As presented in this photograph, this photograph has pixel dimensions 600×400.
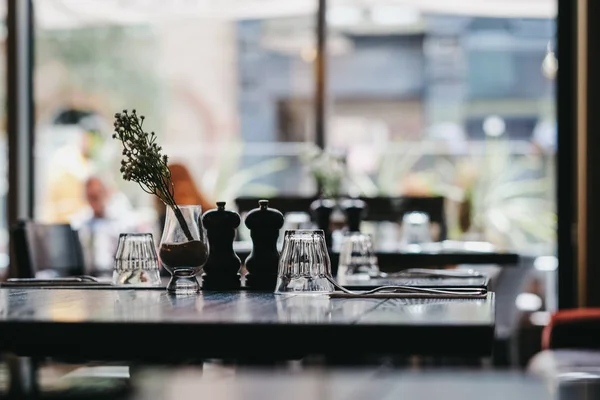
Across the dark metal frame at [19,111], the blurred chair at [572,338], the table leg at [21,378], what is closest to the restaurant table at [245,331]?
the table leg at [21,378]

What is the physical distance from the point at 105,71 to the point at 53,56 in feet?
1.13

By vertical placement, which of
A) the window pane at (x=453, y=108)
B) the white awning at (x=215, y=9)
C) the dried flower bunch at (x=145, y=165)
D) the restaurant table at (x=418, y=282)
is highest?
the white awning at (x=215, y=9)

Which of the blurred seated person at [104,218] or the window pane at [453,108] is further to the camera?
the blurred seated person at [104,218]

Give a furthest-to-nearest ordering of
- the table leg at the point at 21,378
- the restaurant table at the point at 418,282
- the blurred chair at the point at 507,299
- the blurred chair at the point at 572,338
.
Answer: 1. the blurred chair at the point at 507,299
2. the blurred chair at the point at 572,338
3. the restaurant table at the point at 418,282
4. the table leg at the point at 21,378

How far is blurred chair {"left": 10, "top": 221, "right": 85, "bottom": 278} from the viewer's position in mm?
3363

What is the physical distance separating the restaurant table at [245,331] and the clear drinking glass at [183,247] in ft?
1.10

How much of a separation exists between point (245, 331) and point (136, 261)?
0.80 m

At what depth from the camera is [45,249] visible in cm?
358

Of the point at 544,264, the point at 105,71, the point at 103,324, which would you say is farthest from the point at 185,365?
the point at 105,71

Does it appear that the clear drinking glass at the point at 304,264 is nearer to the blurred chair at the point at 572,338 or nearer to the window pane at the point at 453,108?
the blurred chair at the point at 572,338

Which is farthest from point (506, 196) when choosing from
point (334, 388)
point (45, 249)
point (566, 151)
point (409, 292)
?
point (334, 388)

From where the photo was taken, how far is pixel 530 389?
3.79 ft

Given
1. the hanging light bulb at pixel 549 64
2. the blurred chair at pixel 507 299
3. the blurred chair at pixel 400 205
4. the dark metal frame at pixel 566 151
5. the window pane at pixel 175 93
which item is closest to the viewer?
the blurred chair at pixel 507 299

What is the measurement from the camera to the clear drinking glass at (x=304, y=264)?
2117mm
